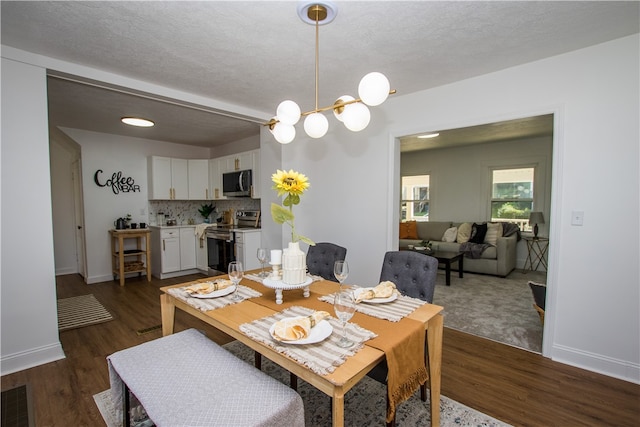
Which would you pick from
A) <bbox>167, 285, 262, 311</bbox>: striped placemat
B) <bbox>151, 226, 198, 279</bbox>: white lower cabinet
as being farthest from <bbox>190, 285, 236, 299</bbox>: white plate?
<bbox>151, 226, 198, 279</bbox>: white lower cabinet

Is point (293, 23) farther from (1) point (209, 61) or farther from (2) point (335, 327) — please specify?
(2) point (335, 327)

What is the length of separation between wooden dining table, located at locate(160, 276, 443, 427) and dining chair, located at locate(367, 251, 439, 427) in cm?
25

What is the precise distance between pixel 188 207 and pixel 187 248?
1.03 meters

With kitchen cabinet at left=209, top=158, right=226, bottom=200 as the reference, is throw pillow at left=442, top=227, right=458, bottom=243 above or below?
below

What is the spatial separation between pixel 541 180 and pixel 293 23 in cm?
557

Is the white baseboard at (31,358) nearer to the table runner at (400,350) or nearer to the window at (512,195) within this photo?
the table runner at (400,350)

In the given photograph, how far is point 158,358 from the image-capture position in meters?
1.49

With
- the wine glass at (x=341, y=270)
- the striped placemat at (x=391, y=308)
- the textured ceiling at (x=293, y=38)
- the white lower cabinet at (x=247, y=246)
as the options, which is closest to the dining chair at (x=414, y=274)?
the striped placemat at (x=391, y=308)

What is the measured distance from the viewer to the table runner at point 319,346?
1.06 meters

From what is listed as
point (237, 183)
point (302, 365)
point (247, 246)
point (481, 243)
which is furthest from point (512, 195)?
point (302, 365)

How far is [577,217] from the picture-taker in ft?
7.39

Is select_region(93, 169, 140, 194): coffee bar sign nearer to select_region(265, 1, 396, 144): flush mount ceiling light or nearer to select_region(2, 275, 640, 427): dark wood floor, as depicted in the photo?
select_region(2, 275, 640, 427): dark wood floor

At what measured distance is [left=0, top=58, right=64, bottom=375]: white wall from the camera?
86.7 inches

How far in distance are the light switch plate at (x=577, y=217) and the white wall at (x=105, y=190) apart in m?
5.87
